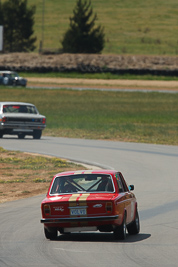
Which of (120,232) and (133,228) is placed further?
(133,228)

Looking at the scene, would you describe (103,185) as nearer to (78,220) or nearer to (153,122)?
(78,220)

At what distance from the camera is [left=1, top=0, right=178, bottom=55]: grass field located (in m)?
105

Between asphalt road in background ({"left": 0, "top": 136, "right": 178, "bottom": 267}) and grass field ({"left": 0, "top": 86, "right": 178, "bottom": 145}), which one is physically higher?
asphalt road in background ({"left": 0, "top": 136, "right": 178, "bottom": 267})

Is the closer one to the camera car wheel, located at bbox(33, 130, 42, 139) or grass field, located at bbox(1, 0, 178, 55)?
car wheel, located at bbox(33, 130, 42, 139)

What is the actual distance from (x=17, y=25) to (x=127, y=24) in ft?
78.5

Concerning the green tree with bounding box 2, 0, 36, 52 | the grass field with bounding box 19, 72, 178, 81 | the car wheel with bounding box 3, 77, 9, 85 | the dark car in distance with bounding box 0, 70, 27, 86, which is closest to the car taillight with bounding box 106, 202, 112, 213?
the dark car in distance with bounding box 0, 70, 27, 86

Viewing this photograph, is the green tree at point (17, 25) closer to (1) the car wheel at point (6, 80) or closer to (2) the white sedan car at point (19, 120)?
(1) the car wheel at point (6, 80)

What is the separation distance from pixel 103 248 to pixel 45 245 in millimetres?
920

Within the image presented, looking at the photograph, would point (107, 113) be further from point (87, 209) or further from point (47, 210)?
point (87, 209)

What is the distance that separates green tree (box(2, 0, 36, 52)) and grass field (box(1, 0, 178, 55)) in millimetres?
3436

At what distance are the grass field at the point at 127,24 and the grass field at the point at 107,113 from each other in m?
32.2

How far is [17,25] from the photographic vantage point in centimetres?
10444

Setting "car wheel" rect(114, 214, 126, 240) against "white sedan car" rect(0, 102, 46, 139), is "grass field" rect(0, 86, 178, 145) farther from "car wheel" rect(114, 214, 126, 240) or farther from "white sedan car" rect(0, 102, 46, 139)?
"car wheel" rect(114, 214, 126, 240)

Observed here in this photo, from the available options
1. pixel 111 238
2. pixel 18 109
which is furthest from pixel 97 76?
pixel 111 238
